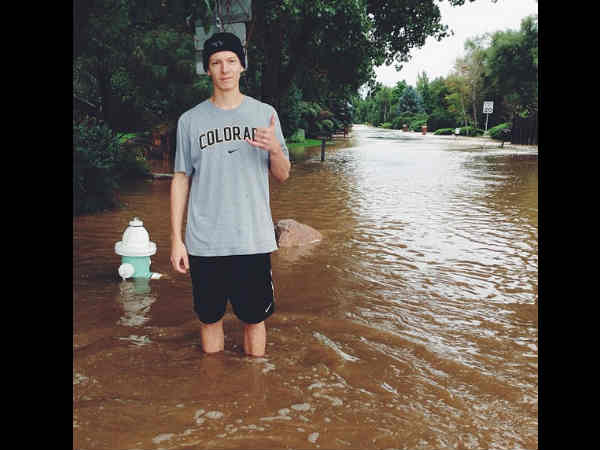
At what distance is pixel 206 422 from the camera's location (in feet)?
8.28

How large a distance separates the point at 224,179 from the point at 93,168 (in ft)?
20.2

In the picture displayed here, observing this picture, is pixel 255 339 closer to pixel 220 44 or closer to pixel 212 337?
pixel 212 337

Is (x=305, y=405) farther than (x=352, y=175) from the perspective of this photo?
No

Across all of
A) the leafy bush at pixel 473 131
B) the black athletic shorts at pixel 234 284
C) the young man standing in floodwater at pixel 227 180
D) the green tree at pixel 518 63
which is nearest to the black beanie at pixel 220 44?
the young man standing in floodwater at pixel 227 180

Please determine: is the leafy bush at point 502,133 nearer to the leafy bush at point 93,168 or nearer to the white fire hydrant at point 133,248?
the leafy bush at point 93,168

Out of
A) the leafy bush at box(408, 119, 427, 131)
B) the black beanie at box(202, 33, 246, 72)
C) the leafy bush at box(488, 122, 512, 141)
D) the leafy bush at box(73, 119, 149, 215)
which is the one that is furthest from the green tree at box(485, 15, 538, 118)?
the black beanie at box(202, 33, 246, 72)

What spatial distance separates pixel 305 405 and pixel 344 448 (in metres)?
0.43

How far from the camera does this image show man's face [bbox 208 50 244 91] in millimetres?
2738

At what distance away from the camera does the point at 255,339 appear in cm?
317

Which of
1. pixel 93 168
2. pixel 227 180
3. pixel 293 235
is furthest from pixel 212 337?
pixel 93 168

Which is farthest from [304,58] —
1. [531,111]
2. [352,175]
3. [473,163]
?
[531,111]

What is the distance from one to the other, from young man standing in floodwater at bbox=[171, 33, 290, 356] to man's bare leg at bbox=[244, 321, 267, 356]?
1.03 feet

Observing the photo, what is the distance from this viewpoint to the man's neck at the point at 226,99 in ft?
9.09
